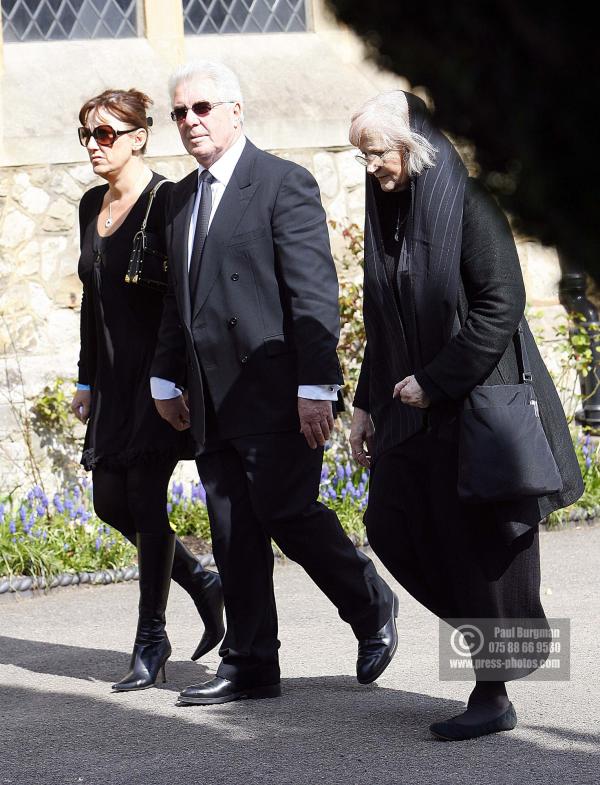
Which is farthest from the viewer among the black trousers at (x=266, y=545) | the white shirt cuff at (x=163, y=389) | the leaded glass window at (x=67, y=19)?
the leaded glass window at (x=67, y=19)

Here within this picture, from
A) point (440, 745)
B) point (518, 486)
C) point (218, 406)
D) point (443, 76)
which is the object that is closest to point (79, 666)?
point (218, 406)

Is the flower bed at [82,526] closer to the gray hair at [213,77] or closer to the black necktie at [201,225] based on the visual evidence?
the black necktie at [201,225]

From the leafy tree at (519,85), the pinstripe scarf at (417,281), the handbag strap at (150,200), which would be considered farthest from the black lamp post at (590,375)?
the leafy tree at (519,85)

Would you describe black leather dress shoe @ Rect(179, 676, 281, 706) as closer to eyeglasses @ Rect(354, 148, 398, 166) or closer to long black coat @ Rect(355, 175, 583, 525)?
long black coat @ Rect(355, 175, 583, 525)

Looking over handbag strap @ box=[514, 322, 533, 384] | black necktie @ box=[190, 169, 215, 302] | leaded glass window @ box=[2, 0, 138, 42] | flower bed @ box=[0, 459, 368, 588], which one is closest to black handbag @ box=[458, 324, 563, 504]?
handbag strap @ box=[514, 322, 533, 384]

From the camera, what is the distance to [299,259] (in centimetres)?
450

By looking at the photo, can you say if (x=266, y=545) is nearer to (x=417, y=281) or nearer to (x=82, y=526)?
(x=417, y=281)

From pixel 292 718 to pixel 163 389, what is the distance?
1173mm

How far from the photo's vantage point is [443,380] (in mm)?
4000

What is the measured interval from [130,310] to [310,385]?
86 cm

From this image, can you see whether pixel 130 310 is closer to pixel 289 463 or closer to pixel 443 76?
pixel 289 463

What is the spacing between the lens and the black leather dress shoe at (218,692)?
462 centimetres

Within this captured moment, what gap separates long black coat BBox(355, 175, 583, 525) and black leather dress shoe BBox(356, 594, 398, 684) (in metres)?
0.81

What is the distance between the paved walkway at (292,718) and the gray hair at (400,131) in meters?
1.66
